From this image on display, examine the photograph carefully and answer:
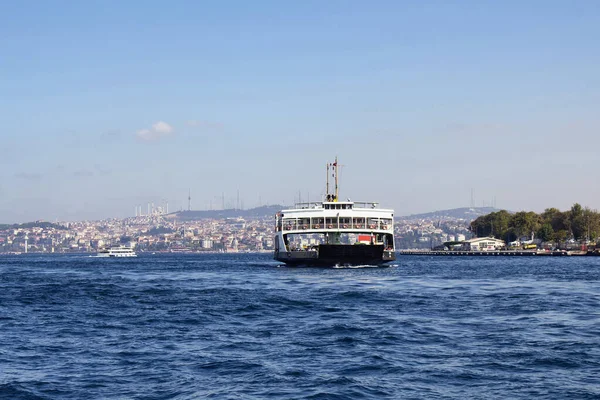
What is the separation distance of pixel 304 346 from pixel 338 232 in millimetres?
54880

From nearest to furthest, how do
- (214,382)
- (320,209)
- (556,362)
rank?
(214,382) → (556,362) → (320,209)

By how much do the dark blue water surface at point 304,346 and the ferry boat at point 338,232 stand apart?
30.8 metres

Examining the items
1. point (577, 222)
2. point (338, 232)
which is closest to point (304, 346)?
point (338, 232)

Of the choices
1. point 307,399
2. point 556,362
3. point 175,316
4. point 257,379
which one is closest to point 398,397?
point 307,399

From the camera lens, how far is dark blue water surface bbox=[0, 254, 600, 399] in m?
17.8

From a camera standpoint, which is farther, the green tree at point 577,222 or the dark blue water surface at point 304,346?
the green tree at point 577,222

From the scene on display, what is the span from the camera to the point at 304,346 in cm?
2344

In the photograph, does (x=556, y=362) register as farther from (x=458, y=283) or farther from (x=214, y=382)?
(x=458, y=283)

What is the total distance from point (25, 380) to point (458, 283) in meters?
37.7

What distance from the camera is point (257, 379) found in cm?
1867

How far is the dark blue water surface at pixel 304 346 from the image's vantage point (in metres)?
17.8

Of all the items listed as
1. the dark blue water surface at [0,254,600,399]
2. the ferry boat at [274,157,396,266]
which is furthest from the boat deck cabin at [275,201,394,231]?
the dark blue water surface at [0,254,600,399]

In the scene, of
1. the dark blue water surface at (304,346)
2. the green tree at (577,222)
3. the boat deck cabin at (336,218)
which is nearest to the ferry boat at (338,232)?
the boat deck cabin at (336,218)

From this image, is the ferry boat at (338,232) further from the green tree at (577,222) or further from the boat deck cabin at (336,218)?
the green tree at (577,222)
